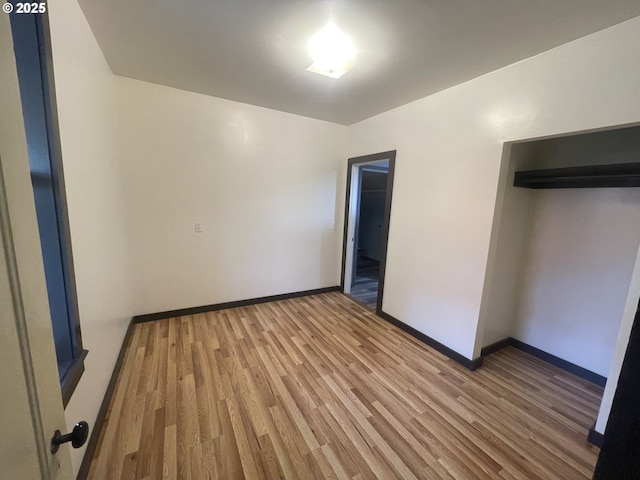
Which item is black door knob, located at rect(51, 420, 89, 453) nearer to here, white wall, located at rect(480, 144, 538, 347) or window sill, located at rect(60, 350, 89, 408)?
window sill, located at rect(60, 350, 89, 408)

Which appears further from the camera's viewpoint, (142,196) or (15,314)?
(142,196)

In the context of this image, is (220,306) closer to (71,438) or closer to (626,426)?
(71,438)

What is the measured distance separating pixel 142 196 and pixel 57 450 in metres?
2.64

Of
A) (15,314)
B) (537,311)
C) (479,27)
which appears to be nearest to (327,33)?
(479,27)

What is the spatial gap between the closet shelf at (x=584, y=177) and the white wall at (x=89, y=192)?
3286mm

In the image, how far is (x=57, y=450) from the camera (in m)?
0.60

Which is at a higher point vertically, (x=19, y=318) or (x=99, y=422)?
(x=19, y=318)

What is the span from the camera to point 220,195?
306cm

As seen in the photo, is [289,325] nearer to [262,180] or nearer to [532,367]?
[262,180]

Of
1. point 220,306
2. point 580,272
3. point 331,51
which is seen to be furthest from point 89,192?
point 580,272

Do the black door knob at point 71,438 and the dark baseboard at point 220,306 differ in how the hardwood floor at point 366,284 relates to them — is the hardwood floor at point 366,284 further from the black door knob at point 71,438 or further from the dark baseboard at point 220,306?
the black door knob at point 71,438

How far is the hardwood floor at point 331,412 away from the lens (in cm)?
142

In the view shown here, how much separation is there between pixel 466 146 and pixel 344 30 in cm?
143

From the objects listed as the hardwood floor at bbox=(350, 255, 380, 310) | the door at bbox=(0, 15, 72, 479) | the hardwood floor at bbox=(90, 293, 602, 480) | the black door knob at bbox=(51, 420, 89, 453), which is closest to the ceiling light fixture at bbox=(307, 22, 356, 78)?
the door at bbox=(0, 15, 72, 479)
